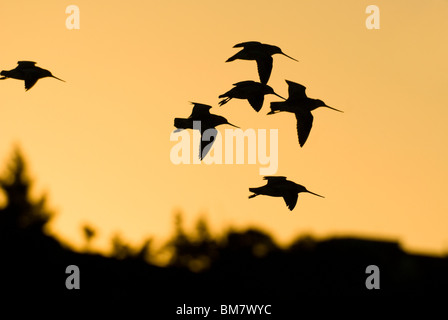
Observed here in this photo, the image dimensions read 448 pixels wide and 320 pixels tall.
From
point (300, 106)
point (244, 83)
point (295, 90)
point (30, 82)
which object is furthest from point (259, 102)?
point (30, 82)

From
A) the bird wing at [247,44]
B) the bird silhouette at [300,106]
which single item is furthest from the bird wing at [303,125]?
the bird wing at [247,44]

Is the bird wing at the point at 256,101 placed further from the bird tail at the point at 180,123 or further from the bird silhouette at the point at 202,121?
the bird tail at the point at 180,123

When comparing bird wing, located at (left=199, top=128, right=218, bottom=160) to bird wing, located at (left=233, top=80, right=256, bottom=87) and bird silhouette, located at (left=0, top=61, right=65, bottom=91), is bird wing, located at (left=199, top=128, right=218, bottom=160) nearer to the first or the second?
bird wing, located at (left=233, top=80, right=256, bottom=87)

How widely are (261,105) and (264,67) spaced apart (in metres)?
0.57

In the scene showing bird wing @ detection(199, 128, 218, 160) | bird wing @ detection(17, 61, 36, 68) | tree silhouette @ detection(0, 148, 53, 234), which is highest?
bird wing @ detection(17, 61, 36, 68)

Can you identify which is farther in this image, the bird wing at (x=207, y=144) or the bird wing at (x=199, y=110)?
the bird wing at (x=199, y=110)

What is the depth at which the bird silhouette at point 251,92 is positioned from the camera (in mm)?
8555

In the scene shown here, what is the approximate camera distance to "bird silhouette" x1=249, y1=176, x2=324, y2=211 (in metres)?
8.71

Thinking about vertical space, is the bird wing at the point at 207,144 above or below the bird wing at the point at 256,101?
below

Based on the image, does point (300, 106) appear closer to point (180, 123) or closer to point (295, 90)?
point (295, 90)

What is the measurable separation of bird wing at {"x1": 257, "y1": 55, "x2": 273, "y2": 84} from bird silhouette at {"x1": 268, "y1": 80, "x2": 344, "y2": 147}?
220 mm

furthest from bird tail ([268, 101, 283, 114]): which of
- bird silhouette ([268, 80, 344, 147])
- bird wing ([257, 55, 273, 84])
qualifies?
bird wing ([257, 55, 273, 84])

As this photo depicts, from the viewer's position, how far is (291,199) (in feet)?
28.9
